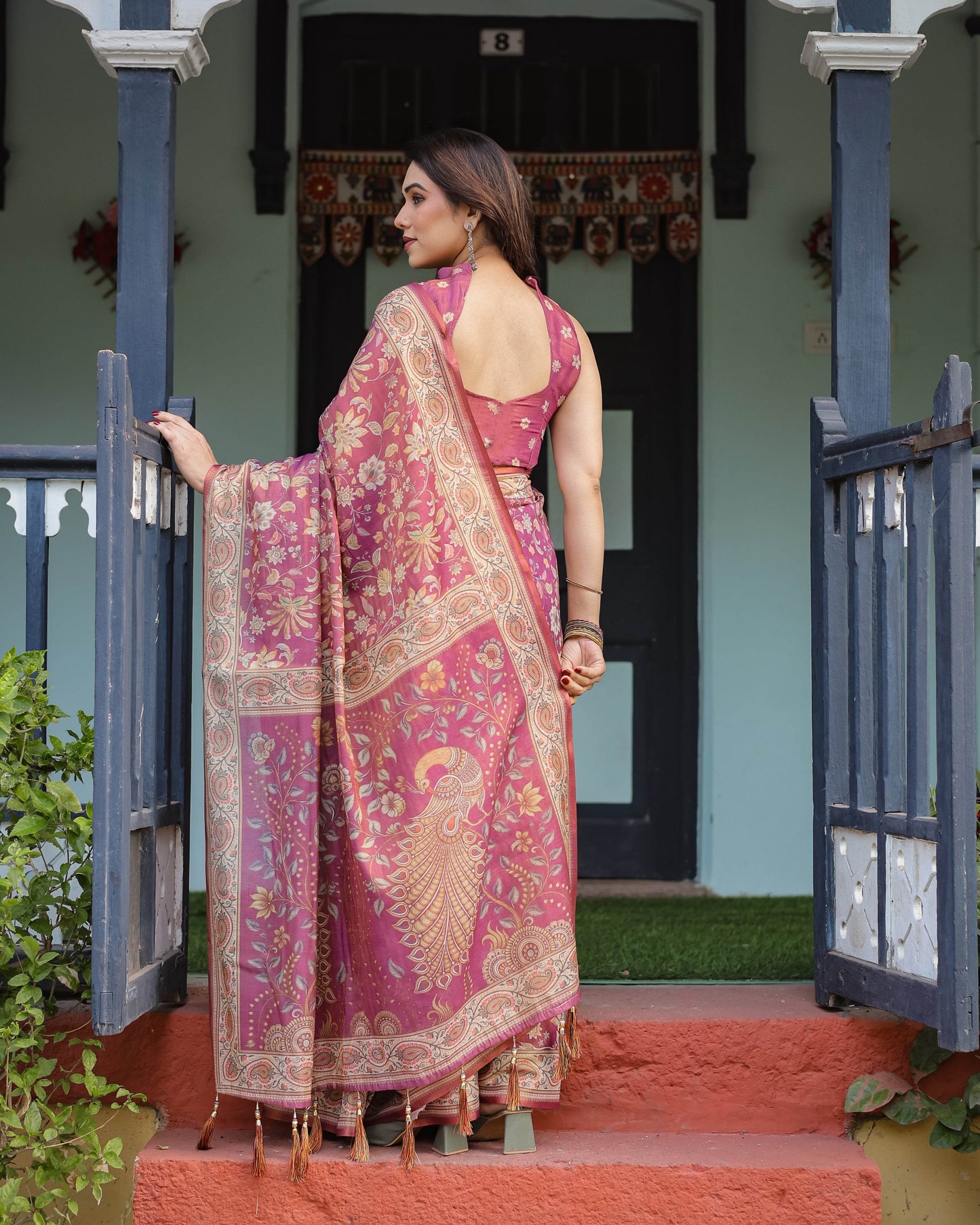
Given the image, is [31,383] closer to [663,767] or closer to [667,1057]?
[663,767]

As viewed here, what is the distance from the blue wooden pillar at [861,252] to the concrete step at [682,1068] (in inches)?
54.1

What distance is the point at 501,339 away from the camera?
9.32 ft

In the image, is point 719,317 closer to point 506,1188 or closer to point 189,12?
point 189,12

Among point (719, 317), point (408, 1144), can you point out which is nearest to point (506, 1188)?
point (408, 1144)

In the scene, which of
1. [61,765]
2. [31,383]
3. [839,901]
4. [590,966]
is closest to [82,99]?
[31,383]

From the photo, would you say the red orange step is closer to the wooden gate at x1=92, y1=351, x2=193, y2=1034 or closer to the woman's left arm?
the wooden gate at x1=92, y1=351, x2=193, y2=1034

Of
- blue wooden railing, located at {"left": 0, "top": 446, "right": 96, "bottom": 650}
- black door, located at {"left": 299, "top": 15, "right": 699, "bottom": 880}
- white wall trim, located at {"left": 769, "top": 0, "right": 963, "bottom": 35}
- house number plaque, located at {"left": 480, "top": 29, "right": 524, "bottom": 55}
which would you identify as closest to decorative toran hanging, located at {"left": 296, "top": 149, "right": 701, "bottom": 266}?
black door, located at {"left": 299, "top": 15, "right": 699, "bottom": 880}

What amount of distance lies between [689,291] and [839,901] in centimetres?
276

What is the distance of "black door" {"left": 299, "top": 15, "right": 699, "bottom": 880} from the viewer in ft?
16.9

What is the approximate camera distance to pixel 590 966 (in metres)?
3.66

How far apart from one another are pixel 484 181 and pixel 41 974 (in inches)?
71.9

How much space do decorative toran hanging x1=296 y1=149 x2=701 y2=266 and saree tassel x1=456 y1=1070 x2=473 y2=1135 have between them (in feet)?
10.9

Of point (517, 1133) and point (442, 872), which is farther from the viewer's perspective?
point (517, 1133)

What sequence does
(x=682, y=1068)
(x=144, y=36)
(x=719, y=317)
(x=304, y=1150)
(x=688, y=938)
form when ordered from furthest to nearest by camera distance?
(x=719, y=317)
(x=688, y=938)
(x=144, y=36)
(x=682, y=1068)
(x=304, y=1150)
